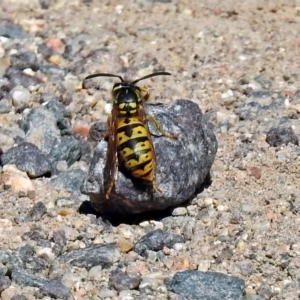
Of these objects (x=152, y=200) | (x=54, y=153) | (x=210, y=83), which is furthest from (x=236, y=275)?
(x=210, y=83)

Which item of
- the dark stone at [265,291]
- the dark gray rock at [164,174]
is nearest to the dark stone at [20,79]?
→ the dark gray rock at [164,174]

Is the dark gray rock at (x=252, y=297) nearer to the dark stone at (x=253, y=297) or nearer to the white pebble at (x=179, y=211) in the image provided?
the dark stone at (x=253, y=297)

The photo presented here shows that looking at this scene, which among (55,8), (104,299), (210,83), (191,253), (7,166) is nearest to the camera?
(104,299)

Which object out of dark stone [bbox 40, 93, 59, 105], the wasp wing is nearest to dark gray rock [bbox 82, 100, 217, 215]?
the wasp wing

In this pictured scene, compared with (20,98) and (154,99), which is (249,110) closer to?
(154,99)

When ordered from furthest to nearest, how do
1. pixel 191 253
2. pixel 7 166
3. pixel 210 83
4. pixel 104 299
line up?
pixel 210 83
pixel 7 166
pixel 191 253
pixel 104 299

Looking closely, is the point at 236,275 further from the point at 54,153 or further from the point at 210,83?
the point at 210,83

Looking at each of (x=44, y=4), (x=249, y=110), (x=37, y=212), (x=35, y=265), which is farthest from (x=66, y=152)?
(x=44, y=4)
